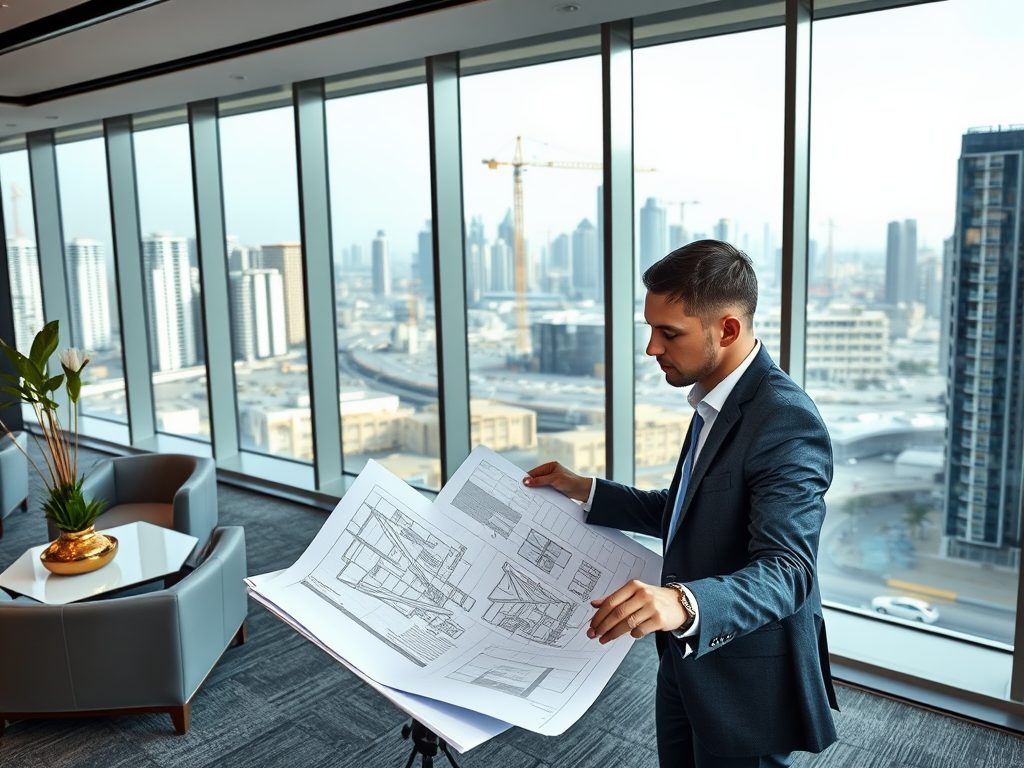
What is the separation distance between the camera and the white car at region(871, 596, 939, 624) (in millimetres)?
3559

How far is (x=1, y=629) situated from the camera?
2877mm

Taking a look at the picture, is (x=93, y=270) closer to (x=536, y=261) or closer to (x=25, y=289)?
(x=25, y=289)

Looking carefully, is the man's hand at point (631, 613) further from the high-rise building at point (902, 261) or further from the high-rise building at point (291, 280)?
the high-rise building at point (291, 280)

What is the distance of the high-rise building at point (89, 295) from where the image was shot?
7953 mm

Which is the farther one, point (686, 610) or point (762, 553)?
point (762, 553)

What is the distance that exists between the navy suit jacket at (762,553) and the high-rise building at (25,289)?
29.2 ft

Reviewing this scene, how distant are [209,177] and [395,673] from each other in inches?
234

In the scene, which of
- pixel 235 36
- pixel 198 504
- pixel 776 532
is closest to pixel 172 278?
pixel 235 36

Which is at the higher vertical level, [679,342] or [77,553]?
[679,342]

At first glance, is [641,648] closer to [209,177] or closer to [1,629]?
[1,629]

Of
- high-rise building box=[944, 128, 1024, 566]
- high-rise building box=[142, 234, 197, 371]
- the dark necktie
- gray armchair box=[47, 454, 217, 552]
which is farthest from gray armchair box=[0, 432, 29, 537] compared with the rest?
high-rise building box=[944, 128, 1024, 566]

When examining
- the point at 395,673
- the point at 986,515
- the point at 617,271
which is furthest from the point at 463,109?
the point at 395,673

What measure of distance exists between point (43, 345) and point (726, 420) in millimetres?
3121

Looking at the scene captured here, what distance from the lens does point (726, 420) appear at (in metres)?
1.35
